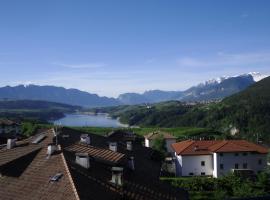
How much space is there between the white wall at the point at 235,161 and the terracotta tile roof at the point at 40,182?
44367 mm

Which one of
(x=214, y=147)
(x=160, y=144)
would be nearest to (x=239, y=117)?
(x=160, y=144)

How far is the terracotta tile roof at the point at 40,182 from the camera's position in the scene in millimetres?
16578

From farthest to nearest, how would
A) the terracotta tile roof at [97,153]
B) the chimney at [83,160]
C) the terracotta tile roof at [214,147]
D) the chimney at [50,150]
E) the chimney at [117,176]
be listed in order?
the terracotta tile roof at [214,147] < the terracotta tile roof at [97,153] < the chimney at [50,150] < the chimney at [83,160] < the chimney at [117,176]

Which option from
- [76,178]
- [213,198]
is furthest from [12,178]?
[213,198]

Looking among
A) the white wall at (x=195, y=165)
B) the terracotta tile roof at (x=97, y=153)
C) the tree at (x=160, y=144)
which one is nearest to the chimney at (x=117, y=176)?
the terracotta tile roof at (x=97, y=153)

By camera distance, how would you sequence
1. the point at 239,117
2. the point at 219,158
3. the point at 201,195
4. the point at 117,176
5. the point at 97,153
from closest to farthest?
1. the point at 117,176
2. the point at 97,153
3. the point at 201,195
4. the point at 219,158
5. the point at 239,117

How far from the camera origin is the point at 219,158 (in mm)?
63000

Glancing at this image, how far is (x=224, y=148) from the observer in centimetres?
6309

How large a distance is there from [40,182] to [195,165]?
48.0 m

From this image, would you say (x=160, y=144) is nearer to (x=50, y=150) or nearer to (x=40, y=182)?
(x=50, y=150)

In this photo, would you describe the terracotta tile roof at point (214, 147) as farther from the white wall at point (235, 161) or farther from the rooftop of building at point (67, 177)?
the rooftop of building at point (67, 177)

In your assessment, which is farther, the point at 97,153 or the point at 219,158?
the point at 219,158

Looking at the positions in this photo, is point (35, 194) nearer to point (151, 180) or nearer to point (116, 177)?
point (116, 177)

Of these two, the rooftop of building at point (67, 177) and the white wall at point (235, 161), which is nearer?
the rooftop of building at point (67, 177)
